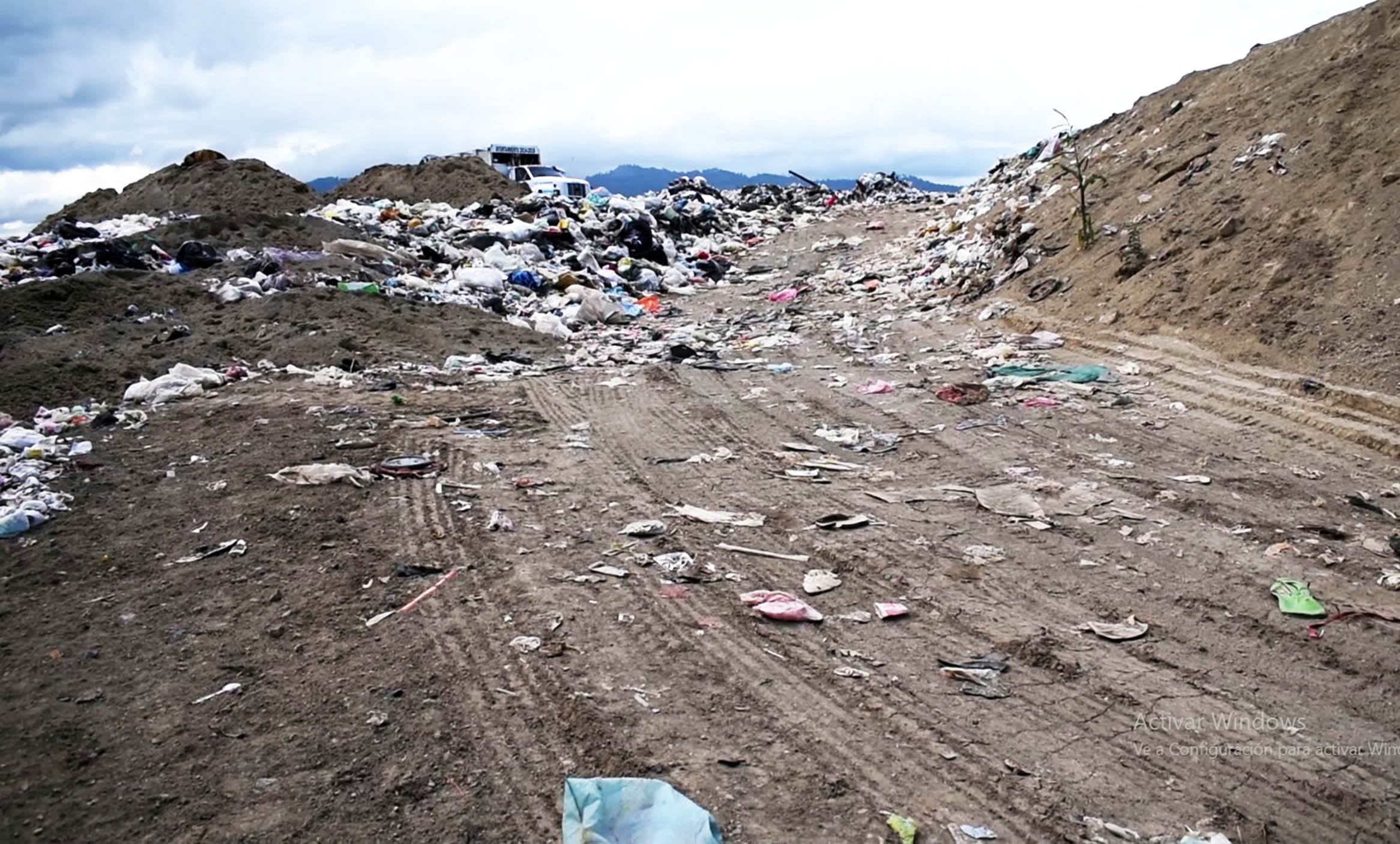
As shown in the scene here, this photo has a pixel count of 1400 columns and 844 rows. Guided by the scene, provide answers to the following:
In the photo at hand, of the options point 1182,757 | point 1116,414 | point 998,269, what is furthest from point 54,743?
point 998,269

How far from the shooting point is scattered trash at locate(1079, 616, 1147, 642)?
2775 millimetres

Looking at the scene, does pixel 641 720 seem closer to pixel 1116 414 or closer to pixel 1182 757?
pixel 1182 757

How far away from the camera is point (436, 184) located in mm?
16500

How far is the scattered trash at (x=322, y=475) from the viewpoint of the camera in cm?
424

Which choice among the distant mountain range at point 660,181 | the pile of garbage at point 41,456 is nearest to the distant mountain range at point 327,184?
the distant mountain range at point 660,181

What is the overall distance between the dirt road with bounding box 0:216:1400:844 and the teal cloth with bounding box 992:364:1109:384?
2.00ft

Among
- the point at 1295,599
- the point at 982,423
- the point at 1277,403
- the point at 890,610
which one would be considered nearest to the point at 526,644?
the point at 890,610

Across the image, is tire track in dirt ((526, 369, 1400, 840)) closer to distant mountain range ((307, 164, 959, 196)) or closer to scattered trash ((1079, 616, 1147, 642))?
scattered trash ((1079, 616, 1147, 642))

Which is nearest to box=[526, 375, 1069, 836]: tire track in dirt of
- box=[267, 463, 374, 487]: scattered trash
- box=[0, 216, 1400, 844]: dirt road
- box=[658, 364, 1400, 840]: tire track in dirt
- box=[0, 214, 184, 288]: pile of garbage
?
box=[0, 216, 1400, 844]: dirt road

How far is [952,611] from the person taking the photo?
2.99 meters

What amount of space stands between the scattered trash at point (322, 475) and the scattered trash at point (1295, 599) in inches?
154

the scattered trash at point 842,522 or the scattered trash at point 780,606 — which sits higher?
the scattered trash at point 842,522

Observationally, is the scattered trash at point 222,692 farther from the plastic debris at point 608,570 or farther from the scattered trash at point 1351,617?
the scattered trash at point 1351,617

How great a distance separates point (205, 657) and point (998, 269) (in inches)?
305
